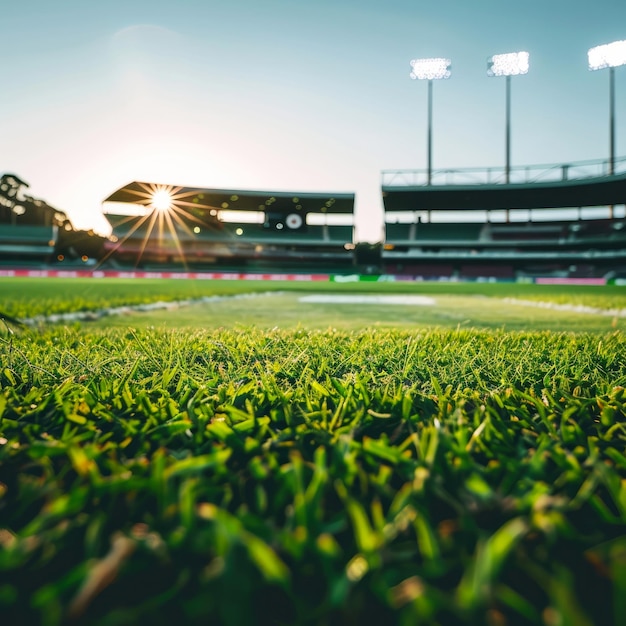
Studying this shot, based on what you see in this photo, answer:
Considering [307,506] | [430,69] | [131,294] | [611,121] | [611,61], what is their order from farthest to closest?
1. [430,69]
2. [611,121]
3. [611,61]
4. [131,294]
5. [307,506]

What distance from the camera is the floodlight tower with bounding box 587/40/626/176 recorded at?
94.7 ft

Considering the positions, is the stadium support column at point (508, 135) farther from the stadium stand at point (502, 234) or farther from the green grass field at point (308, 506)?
the green grass field at point (308, 506)

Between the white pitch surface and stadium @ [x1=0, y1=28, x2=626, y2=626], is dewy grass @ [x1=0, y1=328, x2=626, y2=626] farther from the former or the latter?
the white pitch surface

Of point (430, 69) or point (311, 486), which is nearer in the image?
point (311, 486)

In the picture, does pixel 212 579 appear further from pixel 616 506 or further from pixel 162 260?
pixel 162 260

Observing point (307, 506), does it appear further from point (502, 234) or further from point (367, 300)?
point (502, 234)

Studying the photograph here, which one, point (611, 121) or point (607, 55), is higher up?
point (607, 55)

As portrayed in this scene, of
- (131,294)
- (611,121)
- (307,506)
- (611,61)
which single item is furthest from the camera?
(611,121)

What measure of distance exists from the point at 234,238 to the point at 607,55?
31.5 meters

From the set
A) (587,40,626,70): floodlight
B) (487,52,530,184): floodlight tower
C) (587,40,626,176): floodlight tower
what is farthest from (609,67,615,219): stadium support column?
(487,52,530,184): floodlight tower

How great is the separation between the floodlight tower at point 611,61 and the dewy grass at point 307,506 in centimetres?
3771

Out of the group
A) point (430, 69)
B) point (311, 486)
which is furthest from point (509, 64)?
A: point (311, 486)

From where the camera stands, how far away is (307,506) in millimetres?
536

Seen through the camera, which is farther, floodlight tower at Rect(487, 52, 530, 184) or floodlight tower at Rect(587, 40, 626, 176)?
floodlight tower at Rect(487, 52, 530, 184)
